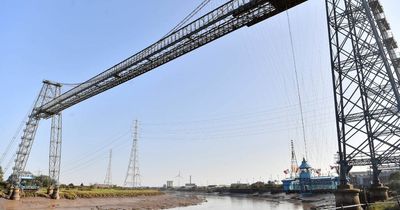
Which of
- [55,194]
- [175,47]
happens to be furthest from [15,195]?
[175,47]

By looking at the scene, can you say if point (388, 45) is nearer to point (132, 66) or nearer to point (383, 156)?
point (383, 156)

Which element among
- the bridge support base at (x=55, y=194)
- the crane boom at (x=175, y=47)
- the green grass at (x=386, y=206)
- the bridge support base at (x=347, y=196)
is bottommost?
the green grass at (x=386, y=206)

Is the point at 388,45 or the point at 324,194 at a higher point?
the point at 388,45

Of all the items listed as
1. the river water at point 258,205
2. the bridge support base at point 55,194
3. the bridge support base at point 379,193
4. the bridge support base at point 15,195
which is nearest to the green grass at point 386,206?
the bridge support base at point 379,193

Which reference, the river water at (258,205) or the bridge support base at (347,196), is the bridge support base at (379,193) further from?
the river water at (258,205)

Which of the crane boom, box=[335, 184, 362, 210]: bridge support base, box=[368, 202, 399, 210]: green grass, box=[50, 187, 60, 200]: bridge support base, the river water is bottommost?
the river water

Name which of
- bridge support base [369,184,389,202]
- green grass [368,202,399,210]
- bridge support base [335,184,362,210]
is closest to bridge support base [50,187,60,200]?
bridge support base [335,184,362,210]

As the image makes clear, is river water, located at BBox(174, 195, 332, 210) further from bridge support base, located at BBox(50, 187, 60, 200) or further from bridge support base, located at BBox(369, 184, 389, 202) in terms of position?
bridge support base, located at BBox(369, 184, 389, 202)

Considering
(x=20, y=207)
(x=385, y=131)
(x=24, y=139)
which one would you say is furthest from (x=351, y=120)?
(x=24, y=139)

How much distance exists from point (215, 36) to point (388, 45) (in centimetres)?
1424

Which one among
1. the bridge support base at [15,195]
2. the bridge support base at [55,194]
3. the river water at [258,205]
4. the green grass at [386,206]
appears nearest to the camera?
the green grass at [386,206]

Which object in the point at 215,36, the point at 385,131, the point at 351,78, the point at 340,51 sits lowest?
the point at 385,131

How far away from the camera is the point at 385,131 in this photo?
2198 centimetres

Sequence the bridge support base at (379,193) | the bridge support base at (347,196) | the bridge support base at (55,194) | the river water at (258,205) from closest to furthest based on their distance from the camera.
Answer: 1. the bridge support base at (347,196)
2. the bridge support base at (379,193)
3. the river water at (258,205)
4. the bridge support base at (55,194)
